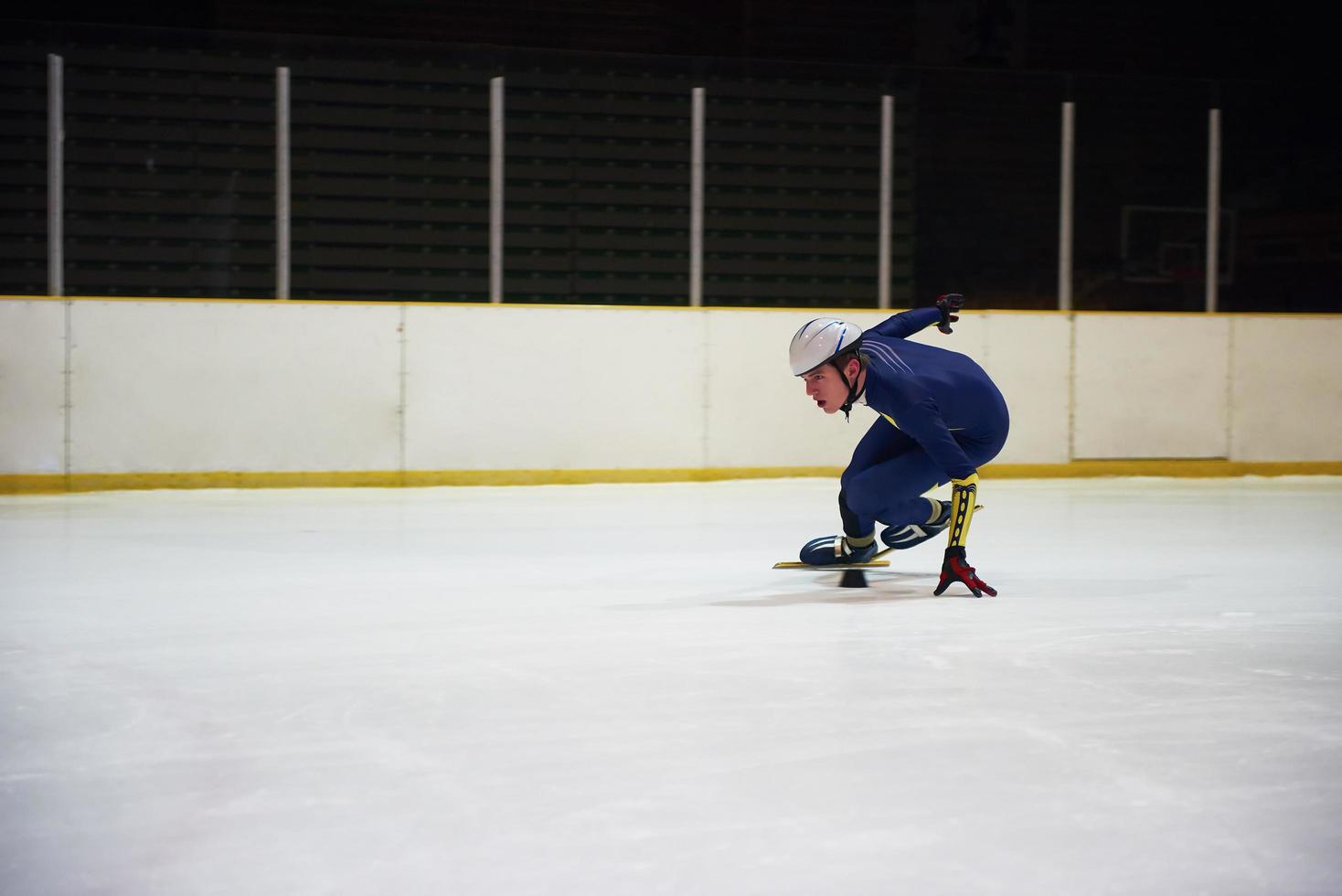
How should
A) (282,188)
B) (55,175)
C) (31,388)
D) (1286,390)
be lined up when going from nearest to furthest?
(31,388) → (55,175) → (282,188) → (1286,390)

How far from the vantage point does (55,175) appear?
8289 mm

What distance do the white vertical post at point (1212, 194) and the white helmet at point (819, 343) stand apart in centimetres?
615

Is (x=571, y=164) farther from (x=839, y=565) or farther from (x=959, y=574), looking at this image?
(x=959, y=574)

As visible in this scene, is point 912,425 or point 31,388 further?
point 31,388

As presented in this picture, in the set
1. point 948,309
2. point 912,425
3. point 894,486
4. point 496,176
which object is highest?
point 496,176

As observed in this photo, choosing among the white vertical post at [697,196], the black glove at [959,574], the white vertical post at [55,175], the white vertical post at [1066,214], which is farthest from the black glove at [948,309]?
the white vertical post at [55,175]

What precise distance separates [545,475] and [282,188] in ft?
7.50

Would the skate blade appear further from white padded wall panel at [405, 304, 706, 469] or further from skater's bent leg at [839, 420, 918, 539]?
white padded wall panel at [405, 304, 706, 469]

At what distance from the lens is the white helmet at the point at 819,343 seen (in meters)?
4.35

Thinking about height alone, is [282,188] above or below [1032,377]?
above

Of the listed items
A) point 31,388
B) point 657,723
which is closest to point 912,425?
point 657,723

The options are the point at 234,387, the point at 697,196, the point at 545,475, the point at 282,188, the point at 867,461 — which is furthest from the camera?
the point at 697,196

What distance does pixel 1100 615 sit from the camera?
419cm

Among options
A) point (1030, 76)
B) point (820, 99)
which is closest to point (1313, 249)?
point (1030, 76)
